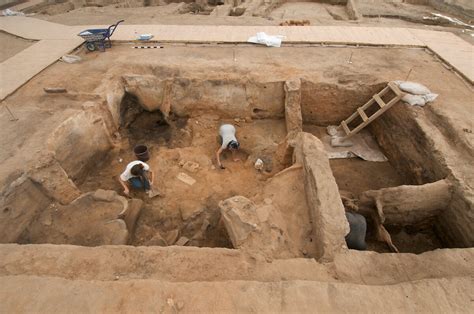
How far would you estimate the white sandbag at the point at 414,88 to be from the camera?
231 inches

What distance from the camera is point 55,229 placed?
4.68 metres

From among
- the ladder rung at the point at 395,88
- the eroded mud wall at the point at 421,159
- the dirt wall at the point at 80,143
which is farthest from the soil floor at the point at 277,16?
the dirt wall at the point at 80,143

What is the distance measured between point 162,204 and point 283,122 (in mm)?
3537

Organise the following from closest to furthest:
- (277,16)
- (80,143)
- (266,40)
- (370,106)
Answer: (80,143)
(370,106)
(266,40)
(277,16)

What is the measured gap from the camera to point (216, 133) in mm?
6828

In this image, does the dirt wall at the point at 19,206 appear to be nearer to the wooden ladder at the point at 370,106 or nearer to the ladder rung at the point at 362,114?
the wooden ladder at the point at 370,106

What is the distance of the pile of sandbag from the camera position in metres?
5.75

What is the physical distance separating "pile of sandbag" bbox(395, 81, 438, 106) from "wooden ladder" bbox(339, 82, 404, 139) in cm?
13

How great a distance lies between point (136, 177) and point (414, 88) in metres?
5.92

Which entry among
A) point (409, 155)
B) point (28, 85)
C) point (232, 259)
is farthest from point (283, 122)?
point (28, 85)

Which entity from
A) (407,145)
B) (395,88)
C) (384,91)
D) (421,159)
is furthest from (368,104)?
(421,159)

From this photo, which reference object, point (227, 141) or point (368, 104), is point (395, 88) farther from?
point (227, 141)

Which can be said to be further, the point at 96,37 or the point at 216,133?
the point at 96,37

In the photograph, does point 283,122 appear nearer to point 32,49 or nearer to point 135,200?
point 135,200
